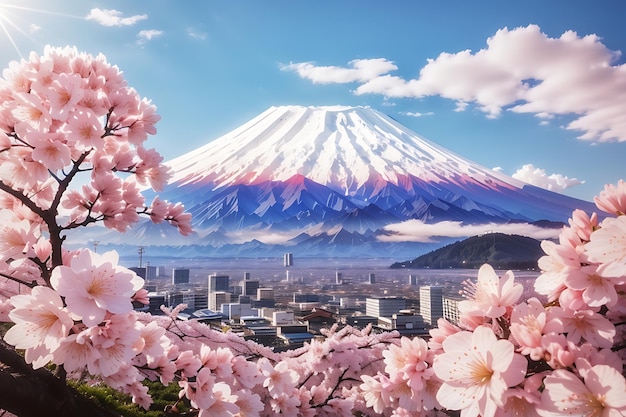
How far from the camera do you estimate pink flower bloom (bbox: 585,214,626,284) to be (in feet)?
2.27

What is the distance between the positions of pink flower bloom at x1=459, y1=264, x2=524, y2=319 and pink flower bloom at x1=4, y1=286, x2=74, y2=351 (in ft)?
2.52

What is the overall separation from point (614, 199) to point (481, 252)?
2013 inches

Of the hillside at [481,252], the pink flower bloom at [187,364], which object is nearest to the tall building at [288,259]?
the hillside at [481,252]

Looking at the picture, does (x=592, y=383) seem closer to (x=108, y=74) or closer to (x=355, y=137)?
(x=108, y=74)

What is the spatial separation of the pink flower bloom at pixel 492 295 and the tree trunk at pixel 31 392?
3.24 ft

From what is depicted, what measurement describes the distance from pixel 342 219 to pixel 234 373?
72.0 m

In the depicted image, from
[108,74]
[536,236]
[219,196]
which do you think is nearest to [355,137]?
[536,236]

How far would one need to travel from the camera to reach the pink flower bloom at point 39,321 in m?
0.90

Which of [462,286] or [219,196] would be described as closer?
[462,286]

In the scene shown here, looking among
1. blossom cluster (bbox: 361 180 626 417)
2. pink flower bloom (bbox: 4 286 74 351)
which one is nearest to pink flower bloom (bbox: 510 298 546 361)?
blossom cluster (bbox: 361 180 626 417)

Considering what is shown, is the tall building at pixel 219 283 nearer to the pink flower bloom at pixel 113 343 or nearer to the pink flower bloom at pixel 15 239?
the pink flower bloom at pixel 15 239

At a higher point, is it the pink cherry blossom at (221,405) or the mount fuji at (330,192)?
the mount fuji at (330,192)

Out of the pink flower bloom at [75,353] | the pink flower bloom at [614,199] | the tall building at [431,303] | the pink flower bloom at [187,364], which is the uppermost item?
the pink flower bloom at [614,199]

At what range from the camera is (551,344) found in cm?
70
